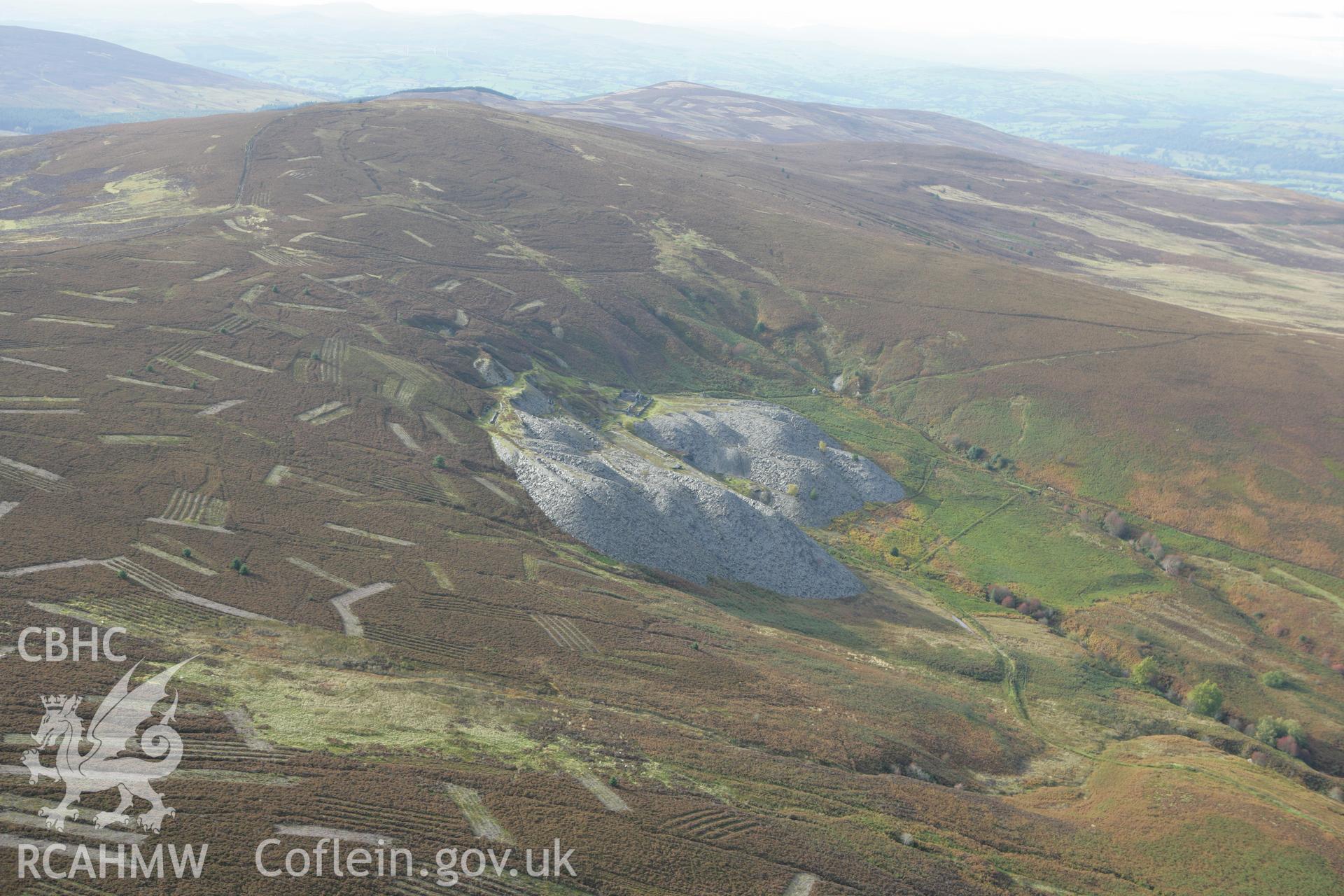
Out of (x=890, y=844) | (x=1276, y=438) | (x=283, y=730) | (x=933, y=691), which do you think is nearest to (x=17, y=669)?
(x=283, y=730)

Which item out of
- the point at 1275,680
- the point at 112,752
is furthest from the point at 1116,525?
the point at 112,752

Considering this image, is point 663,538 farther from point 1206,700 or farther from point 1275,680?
point 1275,680

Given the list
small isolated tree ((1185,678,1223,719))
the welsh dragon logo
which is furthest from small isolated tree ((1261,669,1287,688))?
the welsh dragon logo

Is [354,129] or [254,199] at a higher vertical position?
[354,129]

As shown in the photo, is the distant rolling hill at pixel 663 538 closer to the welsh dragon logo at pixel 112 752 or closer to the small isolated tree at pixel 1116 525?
the welsh dragon logo at pixel 112 752

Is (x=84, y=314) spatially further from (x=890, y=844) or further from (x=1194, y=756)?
(x=1194, y=756)

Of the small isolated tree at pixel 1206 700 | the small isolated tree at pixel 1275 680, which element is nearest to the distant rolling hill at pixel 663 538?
the small isolated tree at pixel 1275 680
